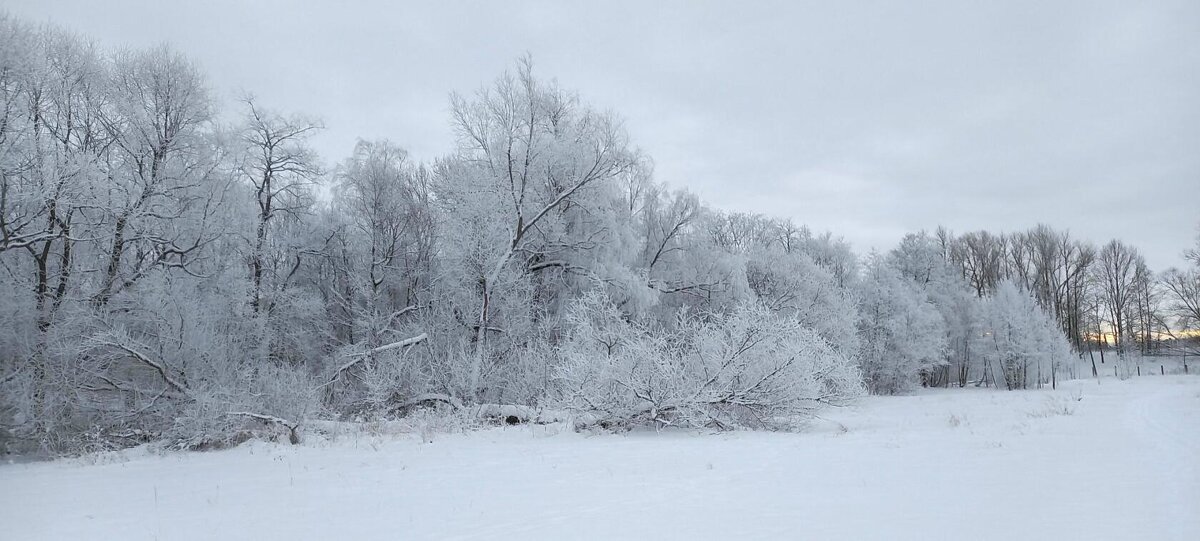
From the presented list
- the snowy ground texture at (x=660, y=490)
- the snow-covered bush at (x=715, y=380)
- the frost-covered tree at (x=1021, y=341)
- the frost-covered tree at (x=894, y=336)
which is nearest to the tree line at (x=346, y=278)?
the snow-covered bush at (x=715, y=380)

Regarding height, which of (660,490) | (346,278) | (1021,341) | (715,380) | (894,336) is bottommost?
(660,490)

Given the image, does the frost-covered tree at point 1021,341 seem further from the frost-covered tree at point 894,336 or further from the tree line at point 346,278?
the tree line at point 346,278

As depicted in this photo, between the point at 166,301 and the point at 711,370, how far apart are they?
1315cm

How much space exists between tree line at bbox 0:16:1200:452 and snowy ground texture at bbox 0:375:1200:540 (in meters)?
2.15

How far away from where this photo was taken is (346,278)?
24.9m

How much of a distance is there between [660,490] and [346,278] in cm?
2091

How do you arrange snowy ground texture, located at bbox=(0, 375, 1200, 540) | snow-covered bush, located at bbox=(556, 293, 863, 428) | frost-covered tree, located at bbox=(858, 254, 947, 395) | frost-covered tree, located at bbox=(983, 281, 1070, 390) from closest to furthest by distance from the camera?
snowy ground texture, located at bbox=(0, 375, 1200, 540) < snow-covered bush, located at bbox=(556, 293, 863, 428) < frost-covered tree, located at bbox=(858, 254, 947, 395) < frost-covered tree, located at bbox=(983, 281, 1070, 390)

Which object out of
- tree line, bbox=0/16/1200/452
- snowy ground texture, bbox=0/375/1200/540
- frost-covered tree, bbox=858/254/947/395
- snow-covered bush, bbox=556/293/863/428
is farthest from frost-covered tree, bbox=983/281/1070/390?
snow-covered bush, bbox=556/293/863/428

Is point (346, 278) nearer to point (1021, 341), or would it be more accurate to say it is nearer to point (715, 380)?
point (715, 380)

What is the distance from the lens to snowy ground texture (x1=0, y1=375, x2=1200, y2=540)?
5141mm

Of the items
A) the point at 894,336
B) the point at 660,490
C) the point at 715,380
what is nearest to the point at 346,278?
the point at 715,380

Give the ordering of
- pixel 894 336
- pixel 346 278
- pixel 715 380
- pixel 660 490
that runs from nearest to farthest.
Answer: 1. pixel 660 490
2. pixel 715 380
3. pixel 346 278
4. pixel 894 336

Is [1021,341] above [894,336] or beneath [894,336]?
beneath

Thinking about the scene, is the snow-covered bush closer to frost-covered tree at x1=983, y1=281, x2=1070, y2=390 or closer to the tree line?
the tree line
